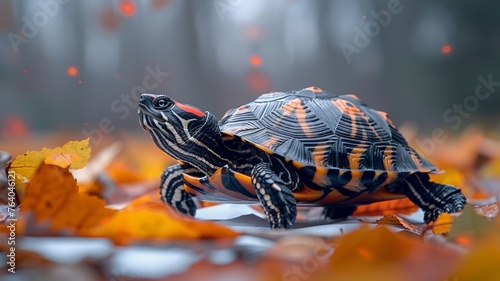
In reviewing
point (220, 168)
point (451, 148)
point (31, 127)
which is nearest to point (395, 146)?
point (220, 168)

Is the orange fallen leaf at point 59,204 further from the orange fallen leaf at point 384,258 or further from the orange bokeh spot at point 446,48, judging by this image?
the orange bokeh spot at point 446,48

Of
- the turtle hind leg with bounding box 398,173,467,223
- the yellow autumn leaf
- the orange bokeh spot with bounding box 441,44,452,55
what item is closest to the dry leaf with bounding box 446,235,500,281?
the yellow autumn leaf

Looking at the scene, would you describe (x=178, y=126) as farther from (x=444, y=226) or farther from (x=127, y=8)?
(x=127, y=8)

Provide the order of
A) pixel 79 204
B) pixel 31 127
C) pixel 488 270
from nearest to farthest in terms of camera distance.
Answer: pixel 488 270
pixel 79 204
pixel 31 127

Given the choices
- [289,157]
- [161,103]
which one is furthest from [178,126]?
[289,157]

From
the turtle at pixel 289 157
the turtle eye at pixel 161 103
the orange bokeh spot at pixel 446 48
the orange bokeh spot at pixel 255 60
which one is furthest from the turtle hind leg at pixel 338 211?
the orange bokeh spot at pixel 446 48

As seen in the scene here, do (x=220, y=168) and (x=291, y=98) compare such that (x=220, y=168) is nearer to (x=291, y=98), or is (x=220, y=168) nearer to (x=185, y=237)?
(x=291, y=98)
